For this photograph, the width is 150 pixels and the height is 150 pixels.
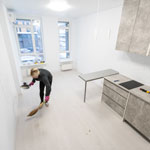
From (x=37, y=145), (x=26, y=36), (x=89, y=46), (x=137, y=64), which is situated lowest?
(x=37, y=145)

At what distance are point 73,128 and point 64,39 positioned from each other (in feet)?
13.9

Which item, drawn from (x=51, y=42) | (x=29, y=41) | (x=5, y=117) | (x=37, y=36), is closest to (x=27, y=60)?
(x=29, y=41)

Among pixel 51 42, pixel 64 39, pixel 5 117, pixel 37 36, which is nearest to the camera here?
pixel 5 117

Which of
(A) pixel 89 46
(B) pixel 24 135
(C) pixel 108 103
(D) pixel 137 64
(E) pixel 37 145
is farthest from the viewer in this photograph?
(A) pixel 89 46

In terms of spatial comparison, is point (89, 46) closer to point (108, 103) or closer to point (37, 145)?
point (108, 103)

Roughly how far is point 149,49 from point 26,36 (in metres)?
4.44

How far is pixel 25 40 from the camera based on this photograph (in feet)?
14.0

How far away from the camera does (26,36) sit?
4211 mm

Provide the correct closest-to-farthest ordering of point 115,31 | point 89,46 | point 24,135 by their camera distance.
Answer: point 24,135, point 115,31, point 89,46

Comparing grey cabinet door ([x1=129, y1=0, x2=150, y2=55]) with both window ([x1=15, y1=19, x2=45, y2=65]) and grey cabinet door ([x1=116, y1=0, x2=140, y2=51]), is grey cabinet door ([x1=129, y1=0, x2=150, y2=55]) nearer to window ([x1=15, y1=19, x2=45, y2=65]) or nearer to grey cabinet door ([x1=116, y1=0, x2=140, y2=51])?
grey cabinet door ([x1=116, y1=0, x2=140, y2=51])

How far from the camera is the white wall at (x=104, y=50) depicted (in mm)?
2360

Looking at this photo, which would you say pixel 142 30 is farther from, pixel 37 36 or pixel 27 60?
pixel 27 60

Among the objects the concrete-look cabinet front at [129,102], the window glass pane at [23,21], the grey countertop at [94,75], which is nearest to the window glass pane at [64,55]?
the window glass pane at [23,21]

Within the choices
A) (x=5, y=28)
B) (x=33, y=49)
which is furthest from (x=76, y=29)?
(x=5, y=28)
